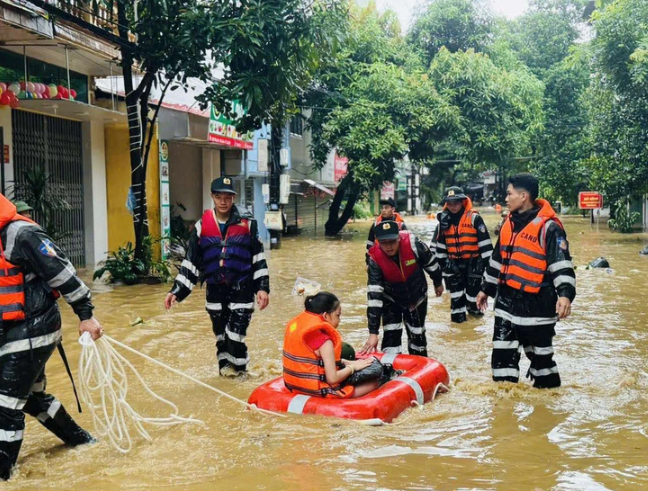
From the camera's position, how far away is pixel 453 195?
9578mm

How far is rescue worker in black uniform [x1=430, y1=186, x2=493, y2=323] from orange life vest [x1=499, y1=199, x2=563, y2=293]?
3181 mm

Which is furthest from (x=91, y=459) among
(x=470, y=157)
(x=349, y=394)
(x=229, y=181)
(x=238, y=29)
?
(x=470, y=157)

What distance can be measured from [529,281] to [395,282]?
56.9 inches

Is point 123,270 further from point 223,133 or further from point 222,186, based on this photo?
point 223,133

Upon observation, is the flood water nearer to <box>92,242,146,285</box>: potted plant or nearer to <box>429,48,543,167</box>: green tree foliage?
<box>92,242,146,285</box>: potted plant

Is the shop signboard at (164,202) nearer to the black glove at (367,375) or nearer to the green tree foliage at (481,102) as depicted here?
the black glove at (367,375)

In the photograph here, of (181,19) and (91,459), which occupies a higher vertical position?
(181,19)

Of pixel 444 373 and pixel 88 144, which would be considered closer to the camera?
pixel 444 373

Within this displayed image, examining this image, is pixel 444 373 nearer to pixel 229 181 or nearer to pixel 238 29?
pixel 229 181

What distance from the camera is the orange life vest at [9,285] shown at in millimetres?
4422

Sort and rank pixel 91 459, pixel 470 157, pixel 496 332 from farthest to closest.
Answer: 1. pixel 470 157
2. pixel 496 332
3. pixel 91 459

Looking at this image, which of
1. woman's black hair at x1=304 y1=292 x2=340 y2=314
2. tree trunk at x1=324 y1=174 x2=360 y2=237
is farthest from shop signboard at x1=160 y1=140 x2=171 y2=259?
tree trunk at x1=324 y1=174 x2=360 y2=237

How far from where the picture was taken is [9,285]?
445 cm

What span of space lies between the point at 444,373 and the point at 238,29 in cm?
700
